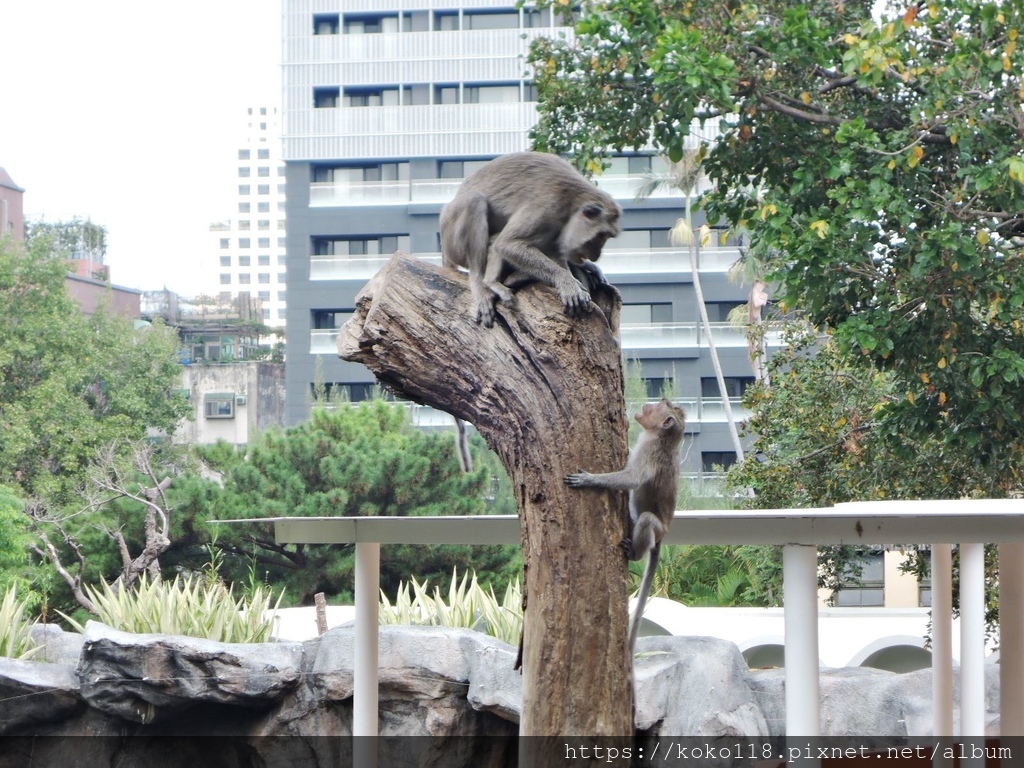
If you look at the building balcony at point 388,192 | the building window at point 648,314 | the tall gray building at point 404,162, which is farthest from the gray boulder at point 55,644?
the building balcony at point 388,192

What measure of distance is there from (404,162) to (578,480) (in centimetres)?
2900

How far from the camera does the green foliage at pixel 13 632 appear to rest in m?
8.86

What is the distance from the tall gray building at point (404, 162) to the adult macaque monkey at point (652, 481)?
25177 mm

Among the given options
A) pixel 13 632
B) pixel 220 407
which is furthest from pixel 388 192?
pixel 13 632

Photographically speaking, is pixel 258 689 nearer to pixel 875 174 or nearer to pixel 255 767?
pixel 255 767

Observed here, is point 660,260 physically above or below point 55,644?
above

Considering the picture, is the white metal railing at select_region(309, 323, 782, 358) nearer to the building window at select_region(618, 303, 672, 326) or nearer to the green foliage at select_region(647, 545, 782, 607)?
the building window at select_region(618, 303, 672, 326)

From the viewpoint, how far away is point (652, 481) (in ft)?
11.0

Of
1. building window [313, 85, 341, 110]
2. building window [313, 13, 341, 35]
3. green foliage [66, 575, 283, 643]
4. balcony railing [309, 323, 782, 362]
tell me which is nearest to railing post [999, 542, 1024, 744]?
green foliage [66, 575, 283, 643]

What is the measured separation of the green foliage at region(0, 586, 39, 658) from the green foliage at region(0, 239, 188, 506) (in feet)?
29.5

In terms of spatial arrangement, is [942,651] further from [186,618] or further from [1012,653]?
[186,618]

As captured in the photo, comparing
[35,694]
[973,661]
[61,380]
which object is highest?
[61,380]

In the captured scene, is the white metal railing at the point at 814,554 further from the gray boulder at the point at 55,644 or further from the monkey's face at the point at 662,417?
the gray boulder at the point at 55,644

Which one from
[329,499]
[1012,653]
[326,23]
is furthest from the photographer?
[326,23]
